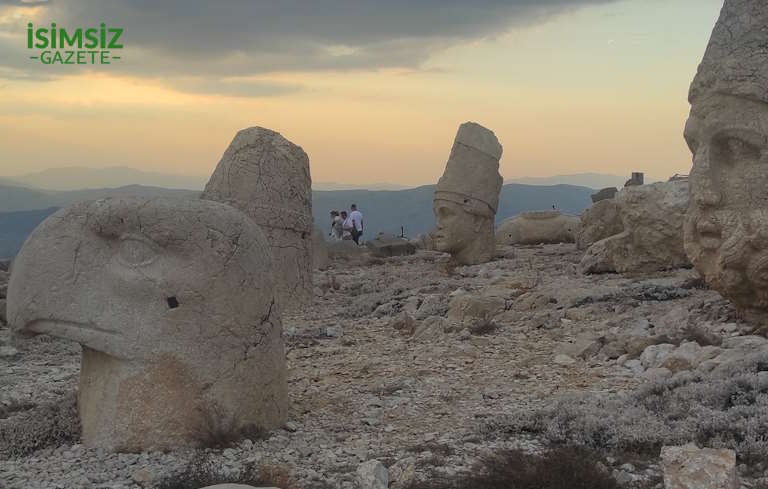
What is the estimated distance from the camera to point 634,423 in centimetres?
513

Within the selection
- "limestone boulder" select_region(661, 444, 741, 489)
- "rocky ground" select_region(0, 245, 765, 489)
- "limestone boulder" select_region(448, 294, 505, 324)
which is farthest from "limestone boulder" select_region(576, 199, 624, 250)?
"limestone boulder" select_region(661, 444, 741, 489)

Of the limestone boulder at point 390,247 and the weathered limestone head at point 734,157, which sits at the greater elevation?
the weathered limestone head at point 734,157

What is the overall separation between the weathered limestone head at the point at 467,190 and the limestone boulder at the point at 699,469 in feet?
35.8

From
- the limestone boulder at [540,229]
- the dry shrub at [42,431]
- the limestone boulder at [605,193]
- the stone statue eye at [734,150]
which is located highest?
the stone statue eye at [734,150]

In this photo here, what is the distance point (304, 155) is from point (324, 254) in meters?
6.60

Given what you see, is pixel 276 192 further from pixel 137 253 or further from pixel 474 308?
pixel 137 253

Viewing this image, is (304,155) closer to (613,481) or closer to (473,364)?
(473,364)

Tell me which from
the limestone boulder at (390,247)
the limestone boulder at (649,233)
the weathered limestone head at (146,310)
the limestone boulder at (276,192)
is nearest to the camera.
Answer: the weathered limestone head at (146,310)

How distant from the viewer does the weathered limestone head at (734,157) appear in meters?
7.27

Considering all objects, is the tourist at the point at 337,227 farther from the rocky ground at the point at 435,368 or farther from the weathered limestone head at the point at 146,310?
the weathered limestone head at the point at 146,310

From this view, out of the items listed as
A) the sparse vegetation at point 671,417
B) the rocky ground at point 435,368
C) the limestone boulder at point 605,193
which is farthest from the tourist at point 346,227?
the sparse vegetation at point 671,417

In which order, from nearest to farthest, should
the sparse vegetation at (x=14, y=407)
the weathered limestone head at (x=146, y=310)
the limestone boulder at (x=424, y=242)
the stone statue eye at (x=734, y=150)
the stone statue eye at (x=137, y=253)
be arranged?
the weathered limestone head at (x=146, y=310)
the stone statue eye at (x=137, y=253)
the sparse vegetation at (x=14, y=407)
the stone statue eye at (x=734, y=150)
the limestone boulder at (x=424, y=242)

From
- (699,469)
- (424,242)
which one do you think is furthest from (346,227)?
(699,469)

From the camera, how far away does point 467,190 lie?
1488cm
